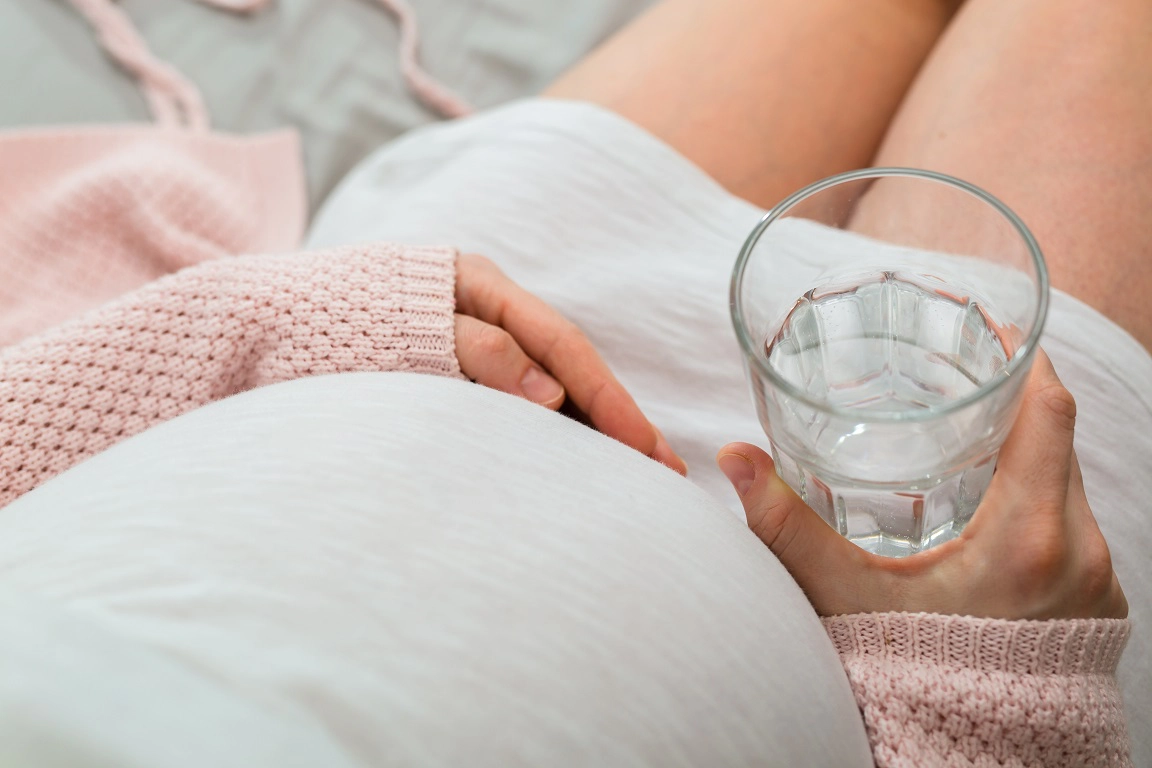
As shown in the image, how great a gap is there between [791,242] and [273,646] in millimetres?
313

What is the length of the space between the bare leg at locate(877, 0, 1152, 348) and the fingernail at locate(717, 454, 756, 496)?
284 mm

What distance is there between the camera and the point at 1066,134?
0.64 metres

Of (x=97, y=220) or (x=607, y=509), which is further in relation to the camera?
(x=97, y=220)

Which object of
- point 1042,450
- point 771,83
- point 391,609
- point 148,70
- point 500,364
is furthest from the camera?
point 148,70

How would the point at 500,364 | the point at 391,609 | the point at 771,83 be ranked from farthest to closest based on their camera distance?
the point at 771,83
the point at 500,364
the point at 391,609

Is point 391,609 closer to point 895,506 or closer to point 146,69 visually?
point 895,506

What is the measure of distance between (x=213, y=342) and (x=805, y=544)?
15.0 inches

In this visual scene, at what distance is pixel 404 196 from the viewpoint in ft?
2.50

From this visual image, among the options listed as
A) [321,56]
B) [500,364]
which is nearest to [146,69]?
[321,56]

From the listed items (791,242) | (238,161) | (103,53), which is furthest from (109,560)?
(103,53)

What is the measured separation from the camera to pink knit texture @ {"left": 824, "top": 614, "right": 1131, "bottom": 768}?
427 millimetres

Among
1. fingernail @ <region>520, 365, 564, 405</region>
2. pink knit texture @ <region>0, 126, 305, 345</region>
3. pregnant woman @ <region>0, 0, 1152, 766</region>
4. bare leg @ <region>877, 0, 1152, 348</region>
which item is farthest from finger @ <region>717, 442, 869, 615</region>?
pink knit texture @ <region>0, 126, 305, 345</region>

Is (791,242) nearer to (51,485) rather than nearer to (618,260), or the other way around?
(618,260)

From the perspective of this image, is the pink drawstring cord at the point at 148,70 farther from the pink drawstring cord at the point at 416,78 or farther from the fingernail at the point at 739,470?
the fingernail at the point at 739,470
